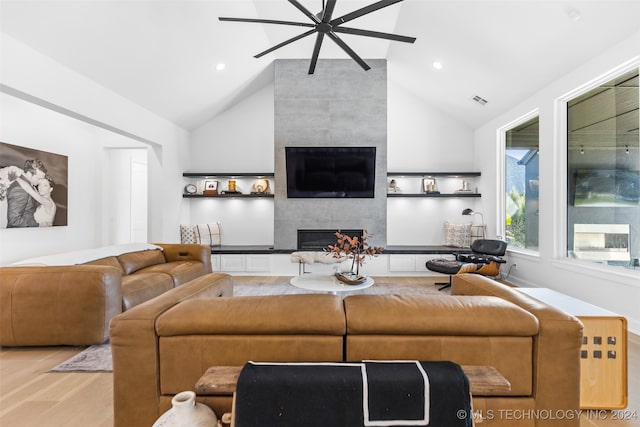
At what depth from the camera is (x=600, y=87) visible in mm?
3482

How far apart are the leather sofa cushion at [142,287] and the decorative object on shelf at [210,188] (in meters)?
2.75

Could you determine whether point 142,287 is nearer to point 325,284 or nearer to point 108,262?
point 108,262

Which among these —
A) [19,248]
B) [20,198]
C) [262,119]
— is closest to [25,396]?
[19,248]

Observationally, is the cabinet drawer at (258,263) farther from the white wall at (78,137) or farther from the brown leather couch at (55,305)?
the brown leather couch at (55,305)

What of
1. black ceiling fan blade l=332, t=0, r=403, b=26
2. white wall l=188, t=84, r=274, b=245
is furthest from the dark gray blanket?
white wall l=188, t=84, r=274, b=245

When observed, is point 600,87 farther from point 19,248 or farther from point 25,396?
point 19,248

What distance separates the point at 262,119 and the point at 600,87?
5.17 m

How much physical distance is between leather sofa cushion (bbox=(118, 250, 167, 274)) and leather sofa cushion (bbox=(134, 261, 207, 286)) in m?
0.06

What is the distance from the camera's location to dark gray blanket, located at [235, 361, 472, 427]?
94 centimetres

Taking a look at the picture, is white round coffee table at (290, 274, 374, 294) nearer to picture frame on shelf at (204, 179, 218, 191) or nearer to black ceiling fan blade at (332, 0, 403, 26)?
black ceiling fan blade at (332, 0, 403, 26)

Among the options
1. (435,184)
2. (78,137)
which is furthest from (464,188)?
(78,137)

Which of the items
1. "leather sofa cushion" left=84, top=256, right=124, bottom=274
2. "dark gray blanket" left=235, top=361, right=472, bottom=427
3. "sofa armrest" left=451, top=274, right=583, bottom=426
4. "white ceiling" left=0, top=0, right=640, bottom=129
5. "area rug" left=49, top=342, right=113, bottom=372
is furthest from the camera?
"leather sofa cushion" left=84, top=256, right=124, bottom=274

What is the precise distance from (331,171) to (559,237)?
342 centimetres

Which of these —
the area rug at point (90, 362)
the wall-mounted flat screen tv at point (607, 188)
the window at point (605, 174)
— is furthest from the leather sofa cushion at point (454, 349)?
the wall-mounted flat screen tv at point (607, 188)
